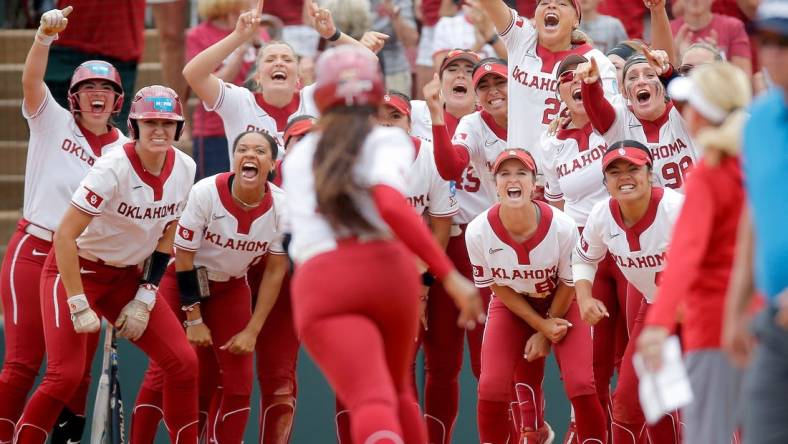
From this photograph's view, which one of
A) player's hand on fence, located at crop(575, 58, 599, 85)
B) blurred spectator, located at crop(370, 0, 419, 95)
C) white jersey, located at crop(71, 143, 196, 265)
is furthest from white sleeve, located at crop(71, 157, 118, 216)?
blurred spectator, located at crop(370, 0, 419, 95)

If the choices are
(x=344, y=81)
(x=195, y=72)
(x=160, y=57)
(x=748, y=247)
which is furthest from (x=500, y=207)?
(x=160, y=57)

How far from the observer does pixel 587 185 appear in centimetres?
721

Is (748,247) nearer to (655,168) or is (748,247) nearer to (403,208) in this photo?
(403,208)

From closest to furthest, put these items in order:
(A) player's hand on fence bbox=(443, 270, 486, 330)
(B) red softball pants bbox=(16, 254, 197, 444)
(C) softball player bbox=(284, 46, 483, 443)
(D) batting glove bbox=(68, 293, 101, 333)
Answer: (A) player's hand on fence bbox=(443, 270, 486, 330) → (C) softball player bbox=(284, 46, 483, 443) → (D) batting glove bbox=(68, 293, 101, 333) → (B) red softball pants bbox=(16, 254, 197, 444)

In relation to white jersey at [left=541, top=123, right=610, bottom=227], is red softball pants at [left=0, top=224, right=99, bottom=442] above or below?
below

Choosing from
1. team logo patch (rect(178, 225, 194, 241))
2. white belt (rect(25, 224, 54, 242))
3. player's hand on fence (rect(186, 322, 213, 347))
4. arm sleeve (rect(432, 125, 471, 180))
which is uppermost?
arm sleeve (rect(432, 125, 471, 180))

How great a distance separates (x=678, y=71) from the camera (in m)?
7.36

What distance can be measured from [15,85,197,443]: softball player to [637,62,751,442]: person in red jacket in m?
3.05

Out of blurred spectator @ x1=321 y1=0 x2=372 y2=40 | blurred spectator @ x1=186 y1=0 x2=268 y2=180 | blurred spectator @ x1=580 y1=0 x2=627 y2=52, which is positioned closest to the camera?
blurred spectator @ x1=321 y1=0 x2=372 y2=40

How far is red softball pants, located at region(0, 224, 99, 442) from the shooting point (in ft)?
22.9

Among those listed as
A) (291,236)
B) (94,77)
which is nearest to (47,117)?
(94,77)

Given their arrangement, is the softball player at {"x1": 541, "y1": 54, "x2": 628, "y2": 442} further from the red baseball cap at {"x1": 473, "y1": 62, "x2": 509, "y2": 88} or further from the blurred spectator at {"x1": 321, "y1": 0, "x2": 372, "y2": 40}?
the blurred spectator at {"x1": 321, "y1": 0, "x2": 372, "y2": 40}

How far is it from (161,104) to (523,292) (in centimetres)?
202

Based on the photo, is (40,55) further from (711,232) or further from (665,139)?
(711,232)
